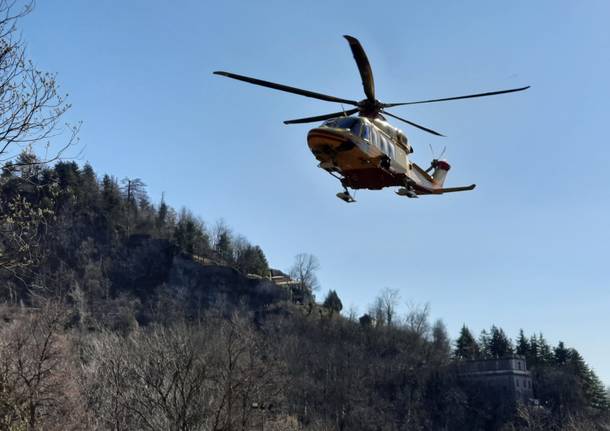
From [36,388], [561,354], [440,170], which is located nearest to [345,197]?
[440,170]

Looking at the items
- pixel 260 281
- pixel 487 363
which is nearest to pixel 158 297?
pixel 260 281

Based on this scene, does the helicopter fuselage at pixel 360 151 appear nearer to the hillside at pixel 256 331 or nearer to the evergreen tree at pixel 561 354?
the hillside at pixel 256 331

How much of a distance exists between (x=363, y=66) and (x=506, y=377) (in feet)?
240

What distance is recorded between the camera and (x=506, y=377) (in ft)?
262

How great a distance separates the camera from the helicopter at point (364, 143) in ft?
50.0

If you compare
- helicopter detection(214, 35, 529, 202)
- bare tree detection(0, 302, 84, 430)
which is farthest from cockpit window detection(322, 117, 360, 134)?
bare tree detection(0, 302, 84, 430)

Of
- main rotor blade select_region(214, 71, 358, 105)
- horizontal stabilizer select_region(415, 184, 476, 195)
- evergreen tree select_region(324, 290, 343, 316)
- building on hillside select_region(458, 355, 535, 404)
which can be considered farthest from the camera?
evergreen tree select_region(324, 290, 343, 316)

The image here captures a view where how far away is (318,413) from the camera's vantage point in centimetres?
6406

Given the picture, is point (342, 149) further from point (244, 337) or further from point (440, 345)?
point (440, 345)

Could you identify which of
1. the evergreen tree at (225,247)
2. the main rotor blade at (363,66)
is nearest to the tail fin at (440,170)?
the main rotor blade at (363,66)

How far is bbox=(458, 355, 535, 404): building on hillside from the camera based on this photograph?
258 ft

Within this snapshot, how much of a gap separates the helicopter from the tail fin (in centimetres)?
131

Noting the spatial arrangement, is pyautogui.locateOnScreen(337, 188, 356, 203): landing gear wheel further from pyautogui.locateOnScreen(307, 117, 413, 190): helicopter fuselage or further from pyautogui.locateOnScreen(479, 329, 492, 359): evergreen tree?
pyautogui.locateOnScreen(479, 329, 492, 359): evergreen tree

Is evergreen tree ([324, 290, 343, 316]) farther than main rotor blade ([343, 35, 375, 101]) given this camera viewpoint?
Yes
